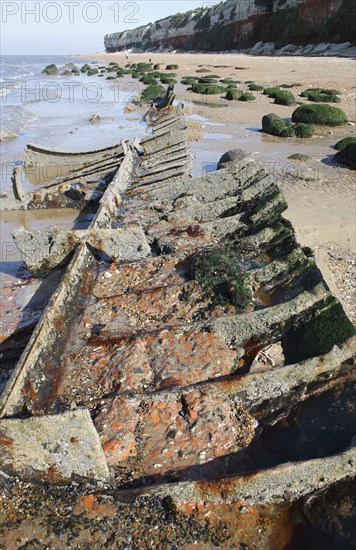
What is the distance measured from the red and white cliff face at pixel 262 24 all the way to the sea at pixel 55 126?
20993 millimetres

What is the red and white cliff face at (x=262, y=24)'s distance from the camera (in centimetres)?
4525

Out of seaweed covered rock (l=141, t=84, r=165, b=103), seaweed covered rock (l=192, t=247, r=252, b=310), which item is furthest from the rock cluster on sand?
seaweed covered rock (l=192, t=247, r=252, b=310)

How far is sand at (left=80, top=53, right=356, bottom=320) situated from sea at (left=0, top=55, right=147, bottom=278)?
378 centimetres

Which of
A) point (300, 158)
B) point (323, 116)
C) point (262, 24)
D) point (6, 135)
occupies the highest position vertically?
point (262, 24)

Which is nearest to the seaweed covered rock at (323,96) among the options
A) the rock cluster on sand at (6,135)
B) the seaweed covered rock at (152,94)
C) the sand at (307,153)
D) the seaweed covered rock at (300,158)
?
the sand at (307,153)

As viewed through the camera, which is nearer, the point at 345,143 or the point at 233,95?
the point at 345,143

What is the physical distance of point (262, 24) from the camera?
2314 inches

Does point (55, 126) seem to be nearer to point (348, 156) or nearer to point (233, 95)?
point (233, 95)

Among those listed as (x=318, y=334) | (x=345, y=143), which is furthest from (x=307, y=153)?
(x=318, y=334)

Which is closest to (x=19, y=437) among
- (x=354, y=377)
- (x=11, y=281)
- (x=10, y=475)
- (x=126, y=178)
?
(x=10, y=475)

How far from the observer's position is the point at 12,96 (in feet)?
123

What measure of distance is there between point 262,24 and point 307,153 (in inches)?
2034

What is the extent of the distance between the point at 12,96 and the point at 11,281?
118 feet

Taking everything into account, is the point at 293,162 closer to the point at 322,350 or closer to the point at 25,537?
the point at 322,350
